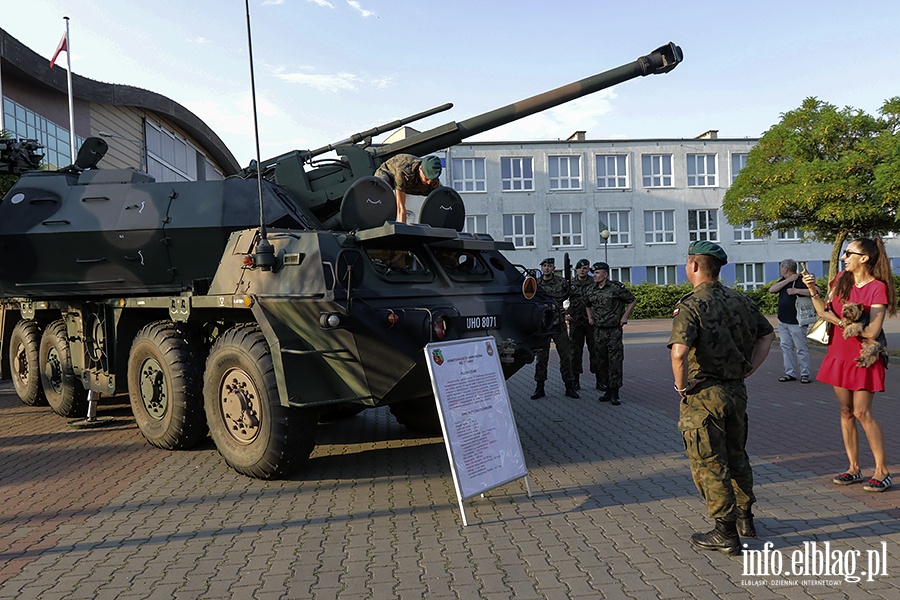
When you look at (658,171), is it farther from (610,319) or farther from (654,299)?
(610,319)

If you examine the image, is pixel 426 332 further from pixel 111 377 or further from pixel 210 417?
pixel 111 377

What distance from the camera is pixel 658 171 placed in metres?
39.5

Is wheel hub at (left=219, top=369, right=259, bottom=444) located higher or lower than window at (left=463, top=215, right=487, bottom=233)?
lower

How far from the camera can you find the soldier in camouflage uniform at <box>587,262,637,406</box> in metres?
9.34

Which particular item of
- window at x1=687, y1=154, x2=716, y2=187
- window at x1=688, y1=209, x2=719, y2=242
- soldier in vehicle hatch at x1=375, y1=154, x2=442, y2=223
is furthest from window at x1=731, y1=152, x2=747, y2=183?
soldier in vehicle hatch at x1=375, y1=154, x2=442, y2=223

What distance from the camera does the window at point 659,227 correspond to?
3922 cm

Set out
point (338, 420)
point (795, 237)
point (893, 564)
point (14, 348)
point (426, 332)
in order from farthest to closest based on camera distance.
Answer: point (795, 237) < point (14, 348) < point (338, 420) < point (426, 332) < point (893, 564)

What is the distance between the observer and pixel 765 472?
578 cm

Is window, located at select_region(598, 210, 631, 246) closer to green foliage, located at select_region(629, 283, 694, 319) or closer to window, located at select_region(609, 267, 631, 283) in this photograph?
window, located at select_region(609, 267, 631, 283)

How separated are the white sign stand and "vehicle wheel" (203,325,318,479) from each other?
1304 mm

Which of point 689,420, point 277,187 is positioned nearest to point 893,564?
point 689,420

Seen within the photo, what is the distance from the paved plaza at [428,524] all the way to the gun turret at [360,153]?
2.59 meters

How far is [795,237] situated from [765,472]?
37.9m

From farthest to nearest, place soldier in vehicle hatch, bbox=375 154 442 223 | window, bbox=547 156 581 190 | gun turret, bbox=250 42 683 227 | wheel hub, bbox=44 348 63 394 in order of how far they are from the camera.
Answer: window, bbox=547 156 581 190
wheel hub, bbox=44 348 63 394
gun turret, bbox=250 42 683 227
soldier in vehicle hatch, bbox=375 154 442 223
